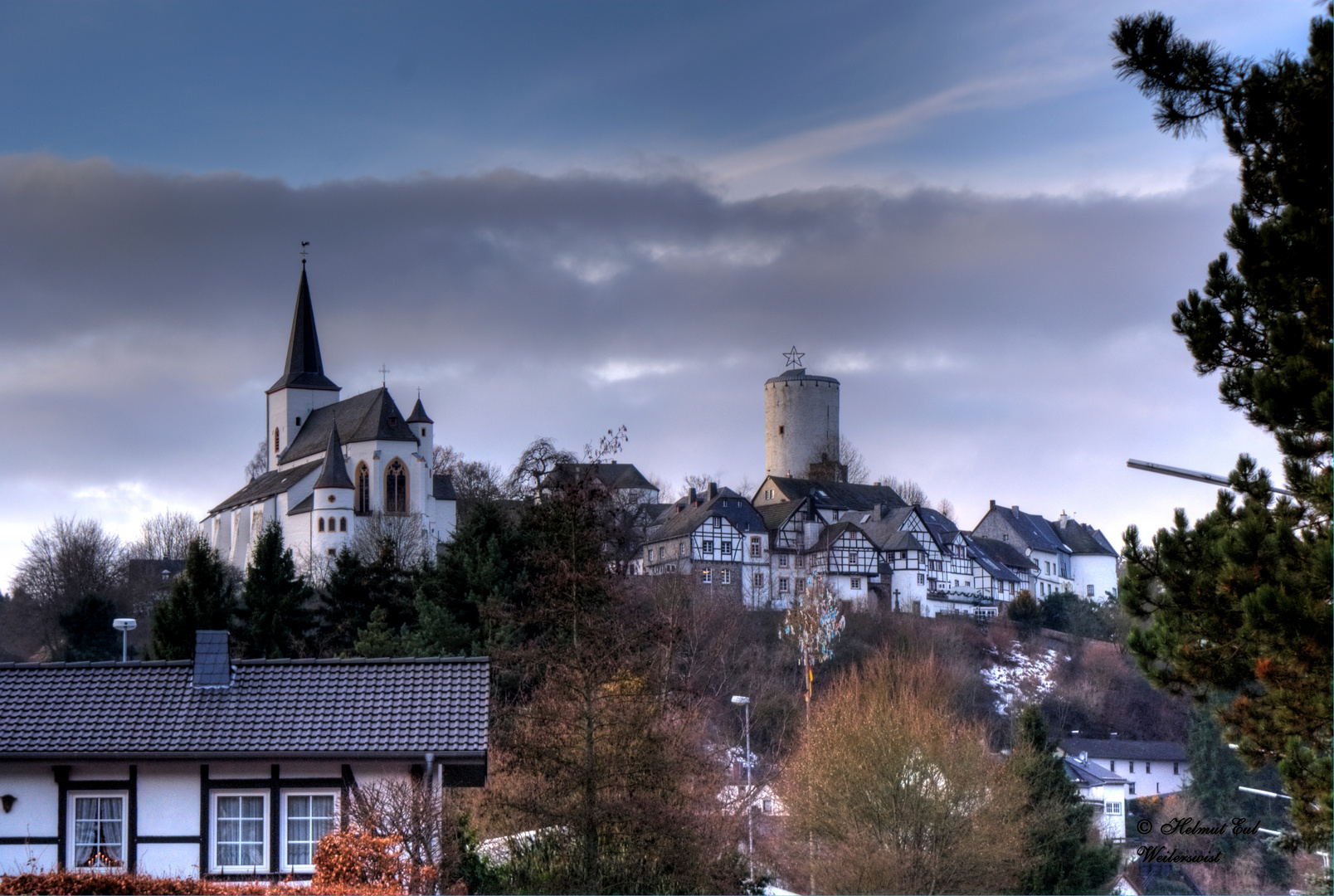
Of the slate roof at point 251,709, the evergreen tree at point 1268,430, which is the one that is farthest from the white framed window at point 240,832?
the evergreen tree at point 1268,430

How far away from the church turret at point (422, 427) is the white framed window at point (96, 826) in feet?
230

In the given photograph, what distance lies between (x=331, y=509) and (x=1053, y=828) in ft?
182

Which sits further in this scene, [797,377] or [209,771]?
[797,377]

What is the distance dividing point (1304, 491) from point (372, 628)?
34.2 metres

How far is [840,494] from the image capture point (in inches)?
3915

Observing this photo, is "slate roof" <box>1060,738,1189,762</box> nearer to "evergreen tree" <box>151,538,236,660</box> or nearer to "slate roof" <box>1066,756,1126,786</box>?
"slate roof" <box>1066,756,1126,786</box>

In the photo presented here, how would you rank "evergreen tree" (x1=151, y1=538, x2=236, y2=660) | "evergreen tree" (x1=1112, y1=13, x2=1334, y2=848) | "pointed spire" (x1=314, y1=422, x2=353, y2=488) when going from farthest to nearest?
"pointed spire" (x1=314, y1=422, x2=353, y2=488) < "evergreen tree" (x1=151, y1=538, x2=236, y2=660) < "evergreen tree" (x1=1112, y1=13, x2=1334, y2=848)

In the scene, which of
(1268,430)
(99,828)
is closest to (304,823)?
(99,828)

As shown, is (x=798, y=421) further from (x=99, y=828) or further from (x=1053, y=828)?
(x=99, y=828)

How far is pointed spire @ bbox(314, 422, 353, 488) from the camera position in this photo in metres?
82.8

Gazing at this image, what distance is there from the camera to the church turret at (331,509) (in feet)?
269

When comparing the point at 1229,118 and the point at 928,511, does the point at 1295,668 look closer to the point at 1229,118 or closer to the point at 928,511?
the point at 1229,118

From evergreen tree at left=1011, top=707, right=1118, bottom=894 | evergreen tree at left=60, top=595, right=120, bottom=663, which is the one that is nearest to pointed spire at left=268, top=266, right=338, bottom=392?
evergreen tree at left=60, top=595, right=120, bottom=663

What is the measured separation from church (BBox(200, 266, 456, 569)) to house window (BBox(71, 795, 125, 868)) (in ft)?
198
